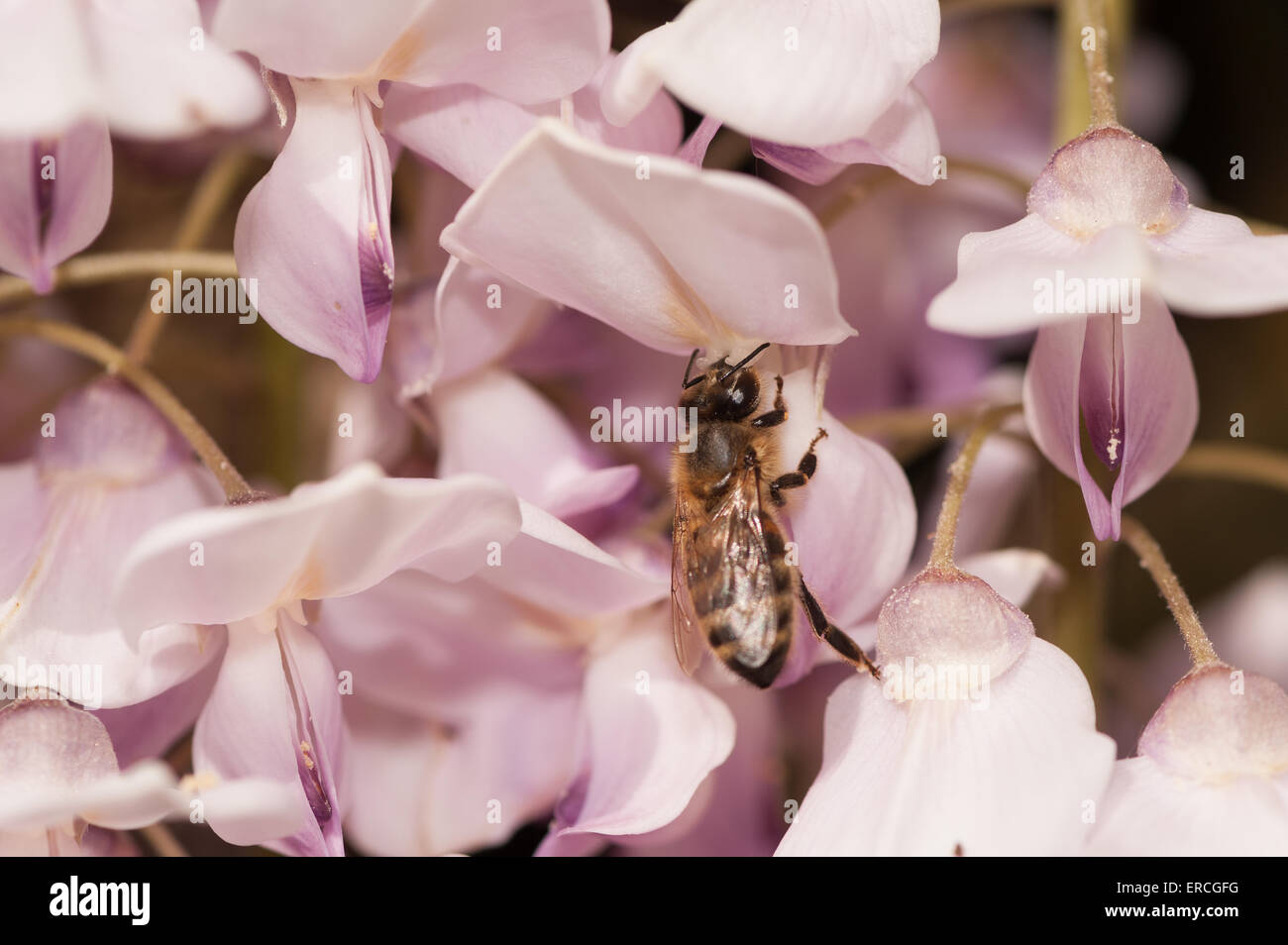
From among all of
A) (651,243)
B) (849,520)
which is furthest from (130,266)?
(849,520)

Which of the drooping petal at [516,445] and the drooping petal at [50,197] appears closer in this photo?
the drooping petal at [50,197]

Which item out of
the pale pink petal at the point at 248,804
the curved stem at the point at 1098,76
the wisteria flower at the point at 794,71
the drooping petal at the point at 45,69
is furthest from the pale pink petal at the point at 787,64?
the pale pink petal at the point at 248,804

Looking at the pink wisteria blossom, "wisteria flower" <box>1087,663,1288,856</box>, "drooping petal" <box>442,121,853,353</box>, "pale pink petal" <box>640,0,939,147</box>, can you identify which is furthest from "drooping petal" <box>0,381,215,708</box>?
"wisteria flower" <box>1087,663,1288,856</box>

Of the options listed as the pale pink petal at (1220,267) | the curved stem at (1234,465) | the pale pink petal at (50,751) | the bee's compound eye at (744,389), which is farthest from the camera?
the curved stem at (1234,465)

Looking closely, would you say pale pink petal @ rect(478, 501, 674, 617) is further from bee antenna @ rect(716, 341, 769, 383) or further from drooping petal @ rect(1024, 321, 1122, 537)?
drooping petal @ rect(1024, 321, 1122, 537)

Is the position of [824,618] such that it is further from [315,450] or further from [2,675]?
[315,450]

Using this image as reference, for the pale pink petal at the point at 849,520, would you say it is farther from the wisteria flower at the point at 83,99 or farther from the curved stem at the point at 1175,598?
the wisteria flower at the point at 83,99

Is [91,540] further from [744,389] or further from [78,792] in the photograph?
[744,389]
